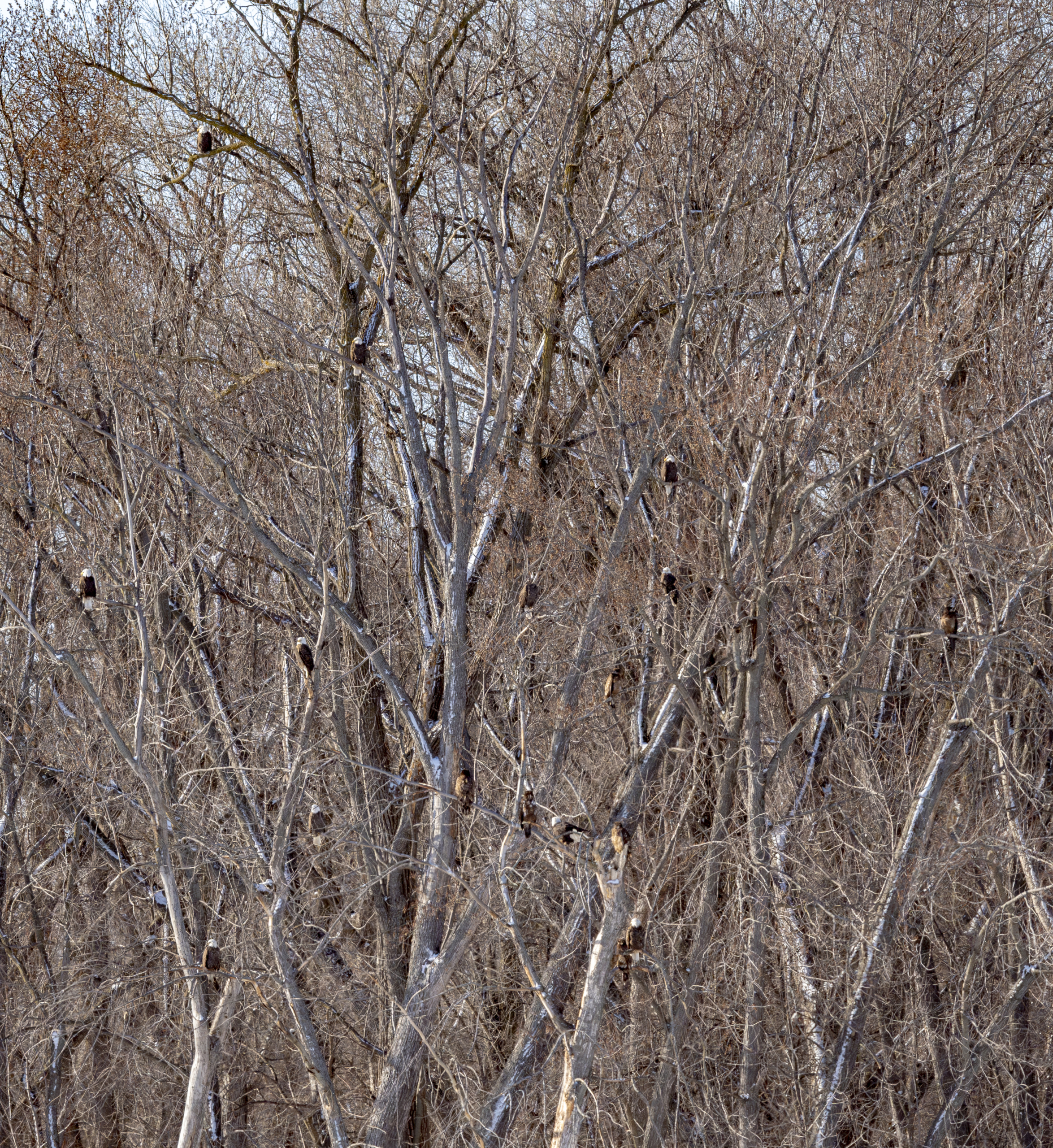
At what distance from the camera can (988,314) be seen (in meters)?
9.23

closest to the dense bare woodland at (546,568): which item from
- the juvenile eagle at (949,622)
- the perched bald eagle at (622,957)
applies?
the juvenile eagle at (949,622)

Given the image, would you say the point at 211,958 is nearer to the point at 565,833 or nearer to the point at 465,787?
the point at 465,787

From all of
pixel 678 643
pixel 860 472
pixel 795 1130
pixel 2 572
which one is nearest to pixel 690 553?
pixel 678 643

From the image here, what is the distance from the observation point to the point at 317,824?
11.1 metres

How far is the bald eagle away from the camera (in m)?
7.96

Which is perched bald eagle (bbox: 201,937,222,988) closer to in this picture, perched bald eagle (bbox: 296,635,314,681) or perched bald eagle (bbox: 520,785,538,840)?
perched bald eagle (bbox: 296,635,314,681)

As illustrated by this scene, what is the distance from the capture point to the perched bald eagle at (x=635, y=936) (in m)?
6.93

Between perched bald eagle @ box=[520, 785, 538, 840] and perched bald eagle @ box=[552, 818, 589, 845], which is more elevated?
perched bald eagle @ box=[520, 785, 538, 840]

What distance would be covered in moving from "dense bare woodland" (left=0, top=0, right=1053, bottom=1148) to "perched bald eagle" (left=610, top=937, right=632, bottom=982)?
1.91 ft

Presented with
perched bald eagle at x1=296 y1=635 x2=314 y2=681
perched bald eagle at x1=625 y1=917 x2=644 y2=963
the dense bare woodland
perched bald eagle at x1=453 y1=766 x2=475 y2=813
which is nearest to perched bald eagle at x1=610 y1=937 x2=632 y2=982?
perched bald eagle at x1=625 y1=917 x2=644 y2=963

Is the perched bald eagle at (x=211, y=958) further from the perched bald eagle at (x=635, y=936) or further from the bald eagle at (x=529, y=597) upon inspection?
the bald eagle at (x=529, y=597)

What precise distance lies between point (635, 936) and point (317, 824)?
484 cm

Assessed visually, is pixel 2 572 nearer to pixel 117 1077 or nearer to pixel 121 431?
pixel 121 431

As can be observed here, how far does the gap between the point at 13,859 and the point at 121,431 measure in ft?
19.5
